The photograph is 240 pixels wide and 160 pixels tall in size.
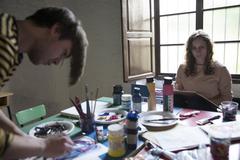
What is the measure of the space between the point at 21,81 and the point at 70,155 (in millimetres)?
1888

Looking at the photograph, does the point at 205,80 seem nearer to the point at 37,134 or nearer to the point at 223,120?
the point at 223,120

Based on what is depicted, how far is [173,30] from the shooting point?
10.9ft

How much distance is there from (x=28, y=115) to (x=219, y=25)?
256 cm

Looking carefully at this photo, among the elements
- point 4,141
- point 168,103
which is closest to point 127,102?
point 168,103

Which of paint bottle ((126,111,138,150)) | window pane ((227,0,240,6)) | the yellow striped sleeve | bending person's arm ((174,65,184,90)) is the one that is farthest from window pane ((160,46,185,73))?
the yellow striped sleeve

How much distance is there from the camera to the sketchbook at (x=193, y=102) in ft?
4.98

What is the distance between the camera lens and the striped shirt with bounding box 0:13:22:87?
666 millimetres

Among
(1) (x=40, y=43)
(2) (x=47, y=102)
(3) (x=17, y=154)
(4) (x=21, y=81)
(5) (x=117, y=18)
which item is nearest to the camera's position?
(3) (x=17, y=154)

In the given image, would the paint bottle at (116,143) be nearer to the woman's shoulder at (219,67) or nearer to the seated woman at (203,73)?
the seated woman at (203,73)

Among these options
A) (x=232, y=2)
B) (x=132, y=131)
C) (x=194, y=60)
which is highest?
(x=232, y=2)

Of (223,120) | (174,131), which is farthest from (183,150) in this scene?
(223,120)

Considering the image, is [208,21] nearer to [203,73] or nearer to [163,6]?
[163,6]

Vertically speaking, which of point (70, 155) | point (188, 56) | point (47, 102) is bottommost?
point (47, 102)

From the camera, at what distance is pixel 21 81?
8.43 ft
